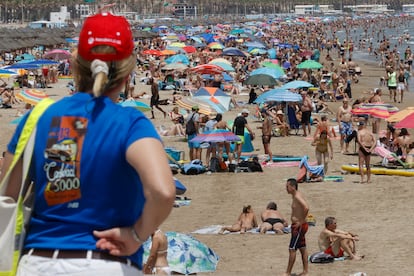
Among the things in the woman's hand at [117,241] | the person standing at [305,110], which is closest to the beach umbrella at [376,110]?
the person standing at [305,110]

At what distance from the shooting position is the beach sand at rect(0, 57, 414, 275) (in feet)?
32.6

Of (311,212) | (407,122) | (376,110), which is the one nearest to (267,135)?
(376,110)

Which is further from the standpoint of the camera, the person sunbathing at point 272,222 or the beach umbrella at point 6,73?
the beach umbrella at point 6,73

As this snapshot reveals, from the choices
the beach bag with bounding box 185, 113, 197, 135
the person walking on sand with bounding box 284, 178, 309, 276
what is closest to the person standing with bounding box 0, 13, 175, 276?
the person walking on sand with bounding box 284, 178, 309, 276

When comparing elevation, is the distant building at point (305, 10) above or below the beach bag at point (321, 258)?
below

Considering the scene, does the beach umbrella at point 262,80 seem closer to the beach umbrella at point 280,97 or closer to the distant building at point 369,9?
the beach umbrella at point 280,97

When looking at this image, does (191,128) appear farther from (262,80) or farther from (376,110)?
(262,80)

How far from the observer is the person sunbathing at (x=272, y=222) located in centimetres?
1162

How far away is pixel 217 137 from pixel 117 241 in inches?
539

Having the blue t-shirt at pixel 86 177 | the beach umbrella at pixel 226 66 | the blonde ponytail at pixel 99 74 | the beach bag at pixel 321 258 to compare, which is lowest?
the beach umbrella at pixel 226 66

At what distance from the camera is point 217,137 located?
15.9 m

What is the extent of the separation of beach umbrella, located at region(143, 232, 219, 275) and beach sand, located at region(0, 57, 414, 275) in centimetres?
24

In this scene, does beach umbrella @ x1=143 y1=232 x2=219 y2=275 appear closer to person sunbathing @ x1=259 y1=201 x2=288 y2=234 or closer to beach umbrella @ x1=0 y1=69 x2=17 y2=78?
person sunbathing @ x1=259 y1=201 x2=288 y2=234

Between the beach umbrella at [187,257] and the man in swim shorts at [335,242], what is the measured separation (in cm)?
150
